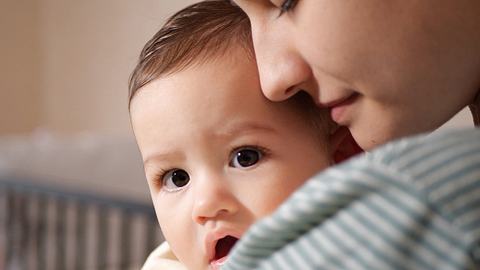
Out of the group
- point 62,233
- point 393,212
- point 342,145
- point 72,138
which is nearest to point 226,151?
point 342,145

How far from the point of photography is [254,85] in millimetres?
655

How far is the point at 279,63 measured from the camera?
566 millimetres

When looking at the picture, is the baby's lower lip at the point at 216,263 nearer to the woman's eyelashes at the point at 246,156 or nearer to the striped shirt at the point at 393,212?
the woman's eyelashes at the point at 246,156

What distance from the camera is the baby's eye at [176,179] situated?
69 centimetres

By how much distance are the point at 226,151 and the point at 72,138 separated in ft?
7.41

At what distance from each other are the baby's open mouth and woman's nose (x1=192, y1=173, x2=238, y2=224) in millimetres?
26

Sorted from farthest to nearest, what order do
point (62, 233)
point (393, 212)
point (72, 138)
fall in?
point (72, 138)
point (62, 233)
point (393, 212)

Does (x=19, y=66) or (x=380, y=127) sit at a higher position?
(x=380, y=127)

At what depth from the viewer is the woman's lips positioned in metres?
0.56

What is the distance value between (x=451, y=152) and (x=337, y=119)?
19cm

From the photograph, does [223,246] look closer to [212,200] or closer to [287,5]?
[212,200]

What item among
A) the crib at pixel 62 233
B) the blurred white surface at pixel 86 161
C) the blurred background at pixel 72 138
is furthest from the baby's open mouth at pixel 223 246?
the blurred white surface at pixel 86 161

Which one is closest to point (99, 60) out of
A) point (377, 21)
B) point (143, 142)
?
point (143, 142)

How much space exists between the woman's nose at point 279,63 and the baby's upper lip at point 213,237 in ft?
0.38
